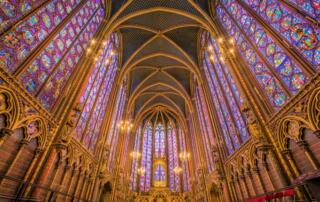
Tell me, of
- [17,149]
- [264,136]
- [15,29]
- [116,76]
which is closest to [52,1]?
[15,29]

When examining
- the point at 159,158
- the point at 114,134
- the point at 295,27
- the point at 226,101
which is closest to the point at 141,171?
the point at 159,158

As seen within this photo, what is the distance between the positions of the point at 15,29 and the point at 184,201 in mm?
23721

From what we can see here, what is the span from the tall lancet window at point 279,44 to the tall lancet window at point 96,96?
35.9 feet

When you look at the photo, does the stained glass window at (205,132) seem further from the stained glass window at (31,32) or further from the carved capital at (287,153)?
the stained glass window at (31,32)

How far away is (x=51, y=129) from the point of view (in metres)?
8.34

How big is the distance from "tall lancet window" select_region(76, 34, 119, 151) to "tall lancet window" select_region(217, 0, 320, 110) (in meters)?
10.9

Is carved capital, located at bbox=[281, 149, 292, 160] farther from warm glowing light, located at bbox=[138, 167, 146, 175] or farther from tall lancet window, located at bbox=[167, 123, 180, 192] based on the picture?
warm glowing light, located at bbox=[138, 167, 146, 175]

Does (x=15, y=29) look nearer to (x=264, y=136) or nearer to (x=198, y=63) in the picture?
(x=264, y=136)

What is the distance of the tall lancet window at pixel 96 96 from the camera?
11852 mm

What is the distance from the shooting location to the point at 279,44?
803 cm

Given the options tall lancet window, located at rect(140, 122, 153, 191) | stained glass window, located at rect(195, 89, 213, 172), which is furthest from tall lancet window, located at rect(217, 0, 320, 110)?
tall lancet window, located at rect(140, 122, 153, 191)

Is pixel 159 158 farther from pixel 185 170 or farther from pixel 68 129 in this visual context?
pixel 68 129

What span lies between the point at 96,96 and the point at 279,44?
41.4 feet

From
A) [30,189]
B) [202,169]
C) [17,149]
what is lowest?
[30,189]
